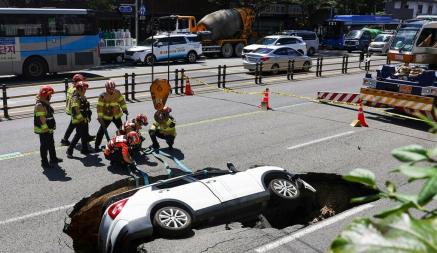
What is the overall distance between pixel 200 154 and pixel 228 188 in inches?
153

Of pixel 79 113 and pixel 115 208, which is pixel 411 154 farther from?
pixel 79 113

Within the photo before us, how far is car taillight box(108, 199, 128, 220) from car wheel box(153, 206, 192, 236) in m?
0.45

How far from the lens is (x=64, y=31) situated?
952 inches

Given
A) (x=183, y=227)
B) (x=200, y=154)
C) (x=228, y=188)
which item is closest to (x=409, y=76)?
(x=200, y=154)

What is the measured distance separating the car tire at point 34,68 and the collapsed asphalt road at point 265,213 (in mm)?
16690

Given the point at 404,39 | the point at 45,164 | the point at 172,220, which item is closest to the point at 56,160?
the point at 45,164

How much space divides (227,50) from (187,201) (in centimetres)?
3199

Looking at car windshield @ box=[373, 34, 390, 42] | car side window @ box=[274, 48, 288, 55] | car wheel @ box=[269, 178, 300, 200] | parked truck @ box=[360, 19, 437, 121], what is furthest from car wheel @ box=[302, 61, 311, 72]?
car wheel @ box=[269, 178, 300, 200]

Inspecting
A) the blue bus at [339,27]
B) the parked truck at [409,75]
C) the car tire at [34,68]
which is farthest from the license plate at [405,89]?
the blue bus at [339,27]

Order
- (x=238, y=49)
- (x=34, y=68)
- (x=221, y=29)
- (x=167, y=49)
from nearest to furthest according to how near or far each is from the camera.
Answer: (x=34, y=68)
(x=167, y=49)
(x=221, y=29)
(x=238, y=49)

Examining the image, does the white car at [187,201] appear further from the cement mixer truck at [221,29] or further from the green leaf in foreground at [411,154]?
the cement mixer truck at [221,29]

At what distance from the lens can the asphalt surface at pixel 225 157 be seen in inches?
248

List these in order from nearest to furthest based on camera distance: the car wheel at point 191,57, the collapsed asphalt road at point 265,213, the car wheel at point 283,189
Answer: the collapsed asphalt road at point 265,213 → the car wheel at point 283,189 → the car wheel at point 191,57

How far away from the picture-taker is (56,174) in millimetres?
9312
